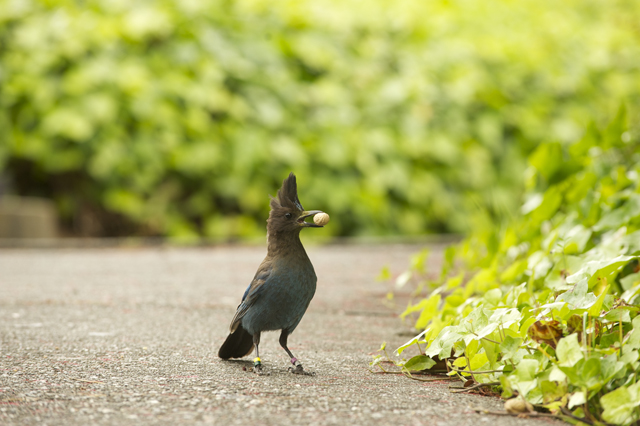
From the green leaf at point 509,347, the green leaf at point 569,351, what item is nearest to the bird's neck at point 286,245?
the green leaf at point 509,347

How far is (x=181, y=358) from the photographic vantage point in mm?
2078

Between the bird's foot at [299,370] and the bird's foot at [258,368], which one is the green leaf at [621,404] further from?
the bird's foot at [258,368]

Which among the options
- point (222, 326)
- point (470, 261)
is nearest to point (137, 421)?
point (222, 326)

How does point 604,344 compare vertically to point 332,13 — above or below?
below

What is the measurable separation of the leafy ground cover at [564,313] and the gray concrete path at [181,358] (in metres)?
0.10

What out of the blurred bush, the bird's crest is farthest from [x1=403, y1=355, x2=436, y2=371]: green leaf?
the blurred bush

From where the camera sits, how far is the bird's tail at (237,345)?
6.75 feet

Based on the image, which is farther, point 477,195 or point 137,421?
point 477,195

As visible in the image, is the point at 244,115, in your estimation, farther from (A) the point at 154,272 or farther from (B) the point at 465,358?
(B) the point at 465,358

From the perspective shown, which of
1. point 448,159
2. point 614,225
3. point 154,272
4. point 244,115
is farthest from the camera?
point 448,159

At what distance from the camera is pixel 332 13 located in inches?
244

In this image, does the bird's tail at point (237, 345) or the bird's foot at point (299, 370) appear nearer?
the bird's foot at point (299, 370)

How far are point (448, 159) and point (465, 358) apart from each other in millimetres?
4296

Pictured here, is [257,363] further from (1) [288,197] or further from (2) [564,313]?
(2) [564,313]
